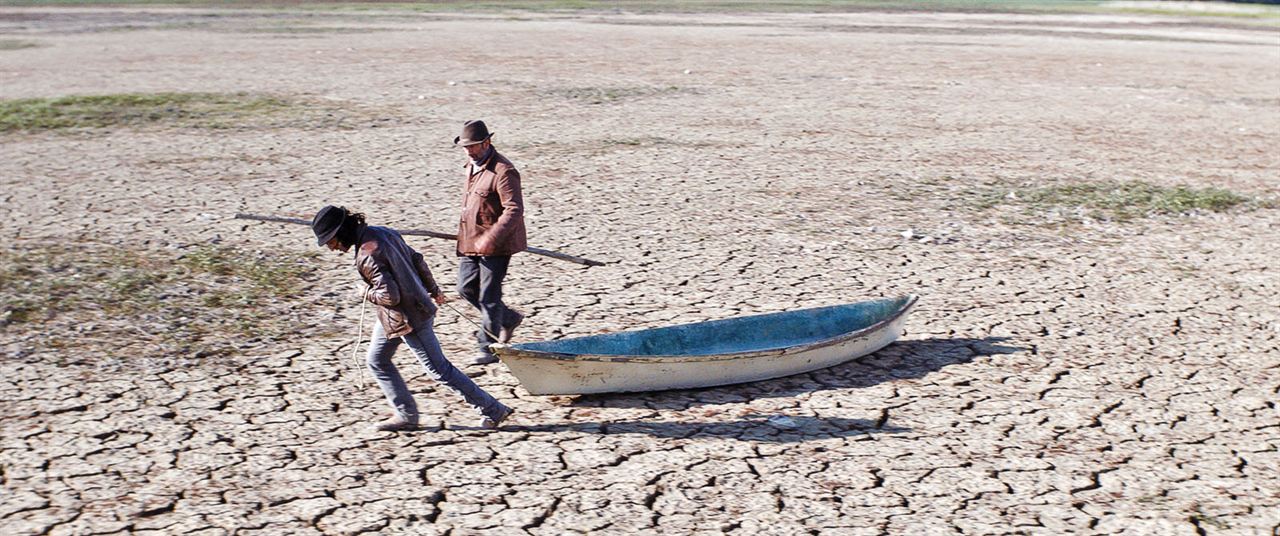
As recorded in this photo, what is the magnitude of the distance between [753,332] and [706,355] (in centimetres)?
110

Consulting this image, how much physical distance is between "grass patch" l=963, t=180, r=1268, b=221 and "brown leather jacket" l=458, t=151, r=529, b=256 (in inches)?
312

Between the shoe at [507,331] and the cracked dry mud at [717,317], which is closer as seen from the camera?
the cracked dry mud at [717,317]

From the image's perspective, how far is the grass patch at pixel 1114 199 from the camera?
14.7 meters

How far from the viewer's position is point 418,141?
18984 millimetres

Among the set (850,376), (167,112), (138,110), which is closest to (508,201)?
(850,376)

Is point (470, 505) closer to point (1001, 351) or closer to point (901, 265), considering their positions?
point (1001, 351)

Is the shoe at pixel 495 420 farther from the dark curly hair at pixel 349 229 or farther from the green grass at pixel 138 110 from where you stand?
the green grass at pixel 138 110

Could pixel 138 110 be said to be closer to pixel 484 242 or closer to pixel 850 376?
pixel 484 242

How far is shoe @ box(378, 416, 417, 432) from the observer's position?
7.55m

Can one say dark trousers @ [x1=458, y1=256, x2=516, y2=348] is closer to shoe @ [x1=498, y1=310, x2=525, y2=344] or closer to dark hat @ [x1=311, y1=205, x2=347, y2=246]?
shoe @ [x1=498, y1=310, x2=525, y2=344]

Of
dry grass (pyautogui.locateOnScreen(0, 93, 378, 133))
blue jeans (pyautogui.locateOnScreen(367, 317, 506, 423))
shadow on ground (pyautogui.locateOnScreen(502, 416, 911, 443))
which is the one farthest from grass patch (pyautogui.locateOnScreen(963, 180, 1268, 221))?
dry grass (pyautogui.locateOnScreen(0, 93, 378, 133))

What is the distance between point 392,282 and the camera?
707cm

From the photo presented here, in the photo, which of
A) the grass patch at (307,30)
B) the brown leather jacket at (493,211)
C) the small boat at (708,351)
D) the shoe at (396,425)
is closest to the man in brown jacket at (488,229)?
the brown leather jacket at (493,211)

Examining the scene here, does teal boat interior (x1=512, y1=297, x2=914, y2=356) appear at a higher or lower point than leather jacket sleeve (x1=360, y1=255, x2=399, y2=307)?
lower
